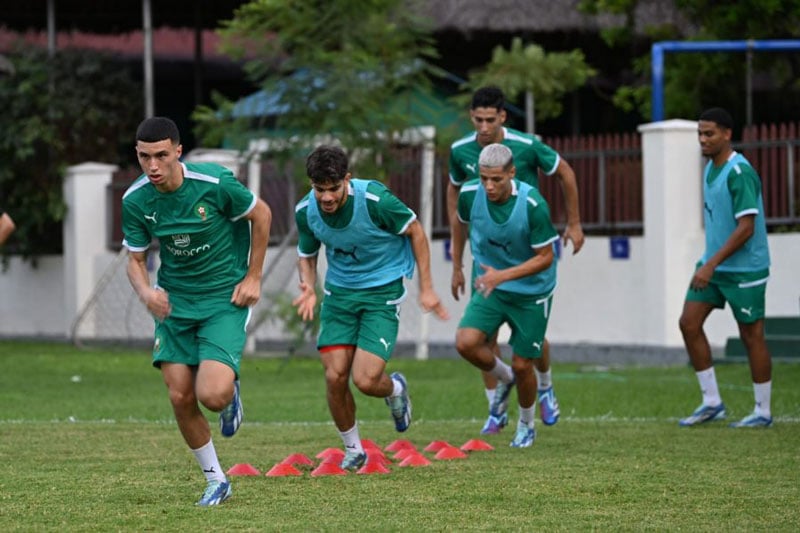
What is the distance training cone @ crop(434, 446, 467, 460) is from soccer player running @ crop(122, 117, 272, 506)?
6.14 ft

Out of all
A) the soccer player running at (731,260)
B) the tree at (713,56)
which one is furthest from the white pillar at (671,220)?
the soccer player running at (731,260)

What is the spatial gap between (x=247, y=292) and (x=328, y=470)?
58.9 inches

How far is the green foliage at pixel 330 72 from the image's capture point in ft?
64.8

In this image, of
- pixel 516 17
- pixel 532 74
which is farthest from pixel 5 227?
pixel 516 17

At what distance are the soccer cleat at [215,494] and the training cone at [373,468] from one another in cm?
143

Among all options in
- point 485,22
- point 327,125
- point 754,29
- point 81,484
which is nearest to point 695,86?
point 754,29

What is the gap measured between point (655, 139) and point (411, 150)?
3.58 m

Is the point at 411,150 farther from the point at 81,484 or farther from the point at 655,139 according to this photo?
the point at 81,484

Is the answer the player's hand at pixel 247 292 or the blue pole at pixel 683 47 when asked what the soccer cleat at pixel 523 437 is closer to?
the player's hand at pixel 247 292

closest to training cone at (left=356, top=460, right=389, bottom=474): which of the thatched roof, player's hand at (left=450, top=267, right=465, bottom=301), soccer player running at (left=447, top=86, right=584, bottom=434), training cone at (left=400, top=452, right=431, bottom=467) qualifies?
training cone at (left=400, top=452, right=431, bottom=467)

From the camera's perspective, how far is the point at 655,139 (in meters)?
19.6

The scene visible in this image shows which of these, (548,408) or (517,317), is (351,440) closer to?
(517,317)

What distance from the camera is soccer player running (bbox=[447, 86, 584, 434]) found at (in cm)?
1208

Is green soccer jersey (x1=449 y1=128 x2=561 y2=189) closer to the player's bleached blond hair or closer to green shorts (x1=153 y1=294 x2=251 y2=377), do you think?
the player's bleached blond hair
